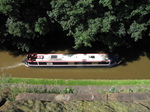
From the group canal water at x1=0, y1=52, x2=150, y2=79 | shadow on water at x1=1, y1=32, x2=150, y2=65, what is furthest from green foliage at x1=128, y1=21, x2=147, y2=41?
shadow on water at x1=1, y1=32, x2=150, y2=65

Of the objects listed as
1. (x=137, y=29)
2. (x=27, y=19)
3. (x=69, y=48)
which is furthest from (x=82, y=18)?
(x=69, y=48)

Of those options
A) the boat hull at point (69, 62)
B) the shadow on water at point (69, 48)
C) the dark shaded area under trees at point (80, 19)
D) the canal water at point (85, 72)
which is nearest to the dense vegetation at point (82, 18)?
→ the dark shaded area under trees at point (80, 19)

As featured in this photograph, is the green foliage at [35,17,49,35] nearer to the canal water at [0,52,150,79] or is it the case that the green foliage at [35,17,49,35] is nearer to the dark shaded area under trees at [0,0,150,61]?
the dark shaded area under trees at [0,0,150,61]

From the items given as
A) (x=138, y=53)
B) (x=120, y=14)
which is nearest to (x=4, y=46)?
(x=120, y=14)

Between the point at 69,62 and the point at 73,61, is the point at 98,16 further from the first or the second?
the point at 69,62

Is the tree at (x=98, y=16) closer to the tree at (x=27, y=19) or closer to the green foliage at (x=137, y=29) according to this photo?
the green foliage at (x=137, y=29)

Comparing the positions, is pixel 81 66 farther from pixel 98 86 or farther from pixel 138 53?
pixel 138 53

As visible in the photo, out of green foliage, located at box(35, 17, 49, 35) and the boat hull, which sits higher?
green foliage, located at box(35, 17, 49, 35)
